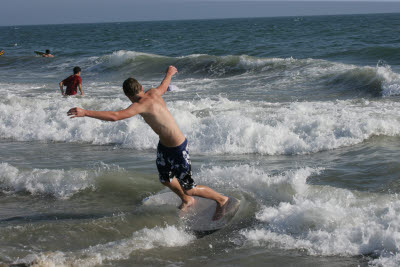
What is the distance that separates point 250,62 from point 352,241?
53.3 ft

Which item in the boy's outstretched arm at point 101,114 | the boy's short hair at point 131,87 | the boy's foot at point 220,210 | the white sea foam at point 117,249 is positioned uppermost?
the boy's short hair at point 131,87

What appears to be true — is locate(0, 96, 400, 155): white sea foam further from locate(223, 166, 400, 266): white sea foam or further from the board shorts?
the board shorts

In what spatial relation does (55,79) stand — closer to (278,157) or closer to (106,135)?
(106,135)

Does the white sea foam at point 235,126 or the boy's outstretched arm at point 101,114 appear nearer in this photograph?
the boy's outstretched arm at point 101,114

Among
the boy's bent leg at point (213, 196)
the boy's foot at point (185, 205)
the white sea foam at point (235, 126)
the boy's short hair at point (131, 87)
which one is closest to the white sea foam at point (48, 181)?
the boy's foot at point (185, 205)

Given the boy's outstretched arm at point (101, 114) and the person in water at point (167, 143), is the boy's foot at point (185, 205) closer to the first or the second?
the person in water at point (167, 143)

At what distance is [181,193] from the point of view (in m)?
5.26

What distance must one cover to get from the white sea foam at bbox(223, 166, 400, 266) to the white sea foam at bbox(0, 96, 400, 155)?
8.67ft

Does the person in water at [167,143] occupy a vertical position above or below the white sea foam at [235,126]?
above

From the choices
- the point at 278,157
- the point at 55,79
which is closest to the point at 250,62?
the point at 55,79

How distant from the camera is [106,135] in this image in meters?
9.91

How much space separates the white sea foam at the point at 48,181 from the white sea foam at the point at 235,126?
99.1 inches

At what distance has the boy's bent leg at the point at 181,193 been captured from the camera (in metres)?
5.09

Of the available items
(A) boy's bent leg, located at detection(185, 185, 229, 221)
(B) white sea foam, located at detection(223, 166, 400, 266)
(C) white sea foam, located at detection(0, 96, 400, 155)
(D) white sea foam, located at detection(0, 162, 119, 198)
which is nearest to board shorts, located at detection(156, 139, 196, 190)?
(A) boy's bent leg, located at detection(185, 185, 229, 221)
